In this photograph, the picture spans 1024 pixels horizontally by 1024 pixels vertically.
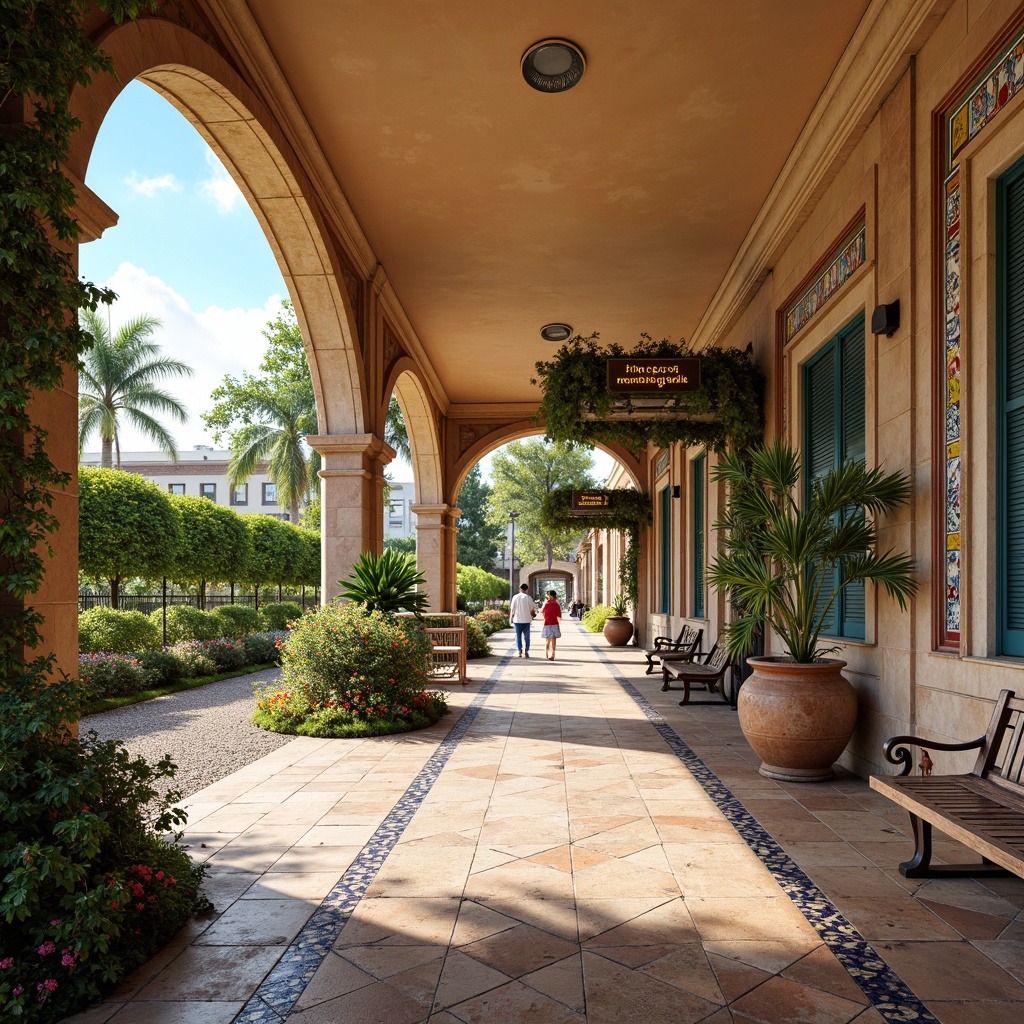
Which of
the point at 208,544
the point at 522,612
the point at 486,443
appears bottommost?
the point at 522,612

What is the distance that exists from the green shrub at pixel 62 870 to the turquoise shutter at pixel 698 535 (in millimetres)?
10453

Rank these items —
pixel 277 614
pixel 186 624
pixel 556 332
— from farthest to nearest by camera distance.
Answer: pixel 277 614, pixel 186 624, pixel 556 332

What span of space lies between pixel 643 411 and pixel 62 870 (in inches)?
289

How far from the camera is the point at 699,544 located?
13.1 m

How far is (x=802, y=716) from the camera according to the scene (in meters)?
5.44

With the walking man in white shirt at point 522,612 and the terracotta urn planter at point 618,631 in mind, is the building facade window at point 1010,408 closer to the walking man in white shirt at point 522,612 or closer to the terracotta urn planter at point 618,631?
the walking man in white shirt at point 522,612

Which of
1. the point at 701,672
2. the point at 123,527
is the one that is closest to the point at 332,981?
the point at 701,672

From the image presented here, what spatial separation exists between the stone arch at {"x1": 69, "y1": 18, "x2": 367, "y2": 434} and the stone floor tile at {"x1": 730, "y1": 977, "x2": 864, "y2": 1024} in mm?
3903

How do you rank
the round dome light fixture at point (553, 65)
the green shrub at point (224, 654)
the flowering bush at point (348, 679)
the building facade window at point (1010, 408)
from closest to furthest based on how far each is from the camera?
the building facade window at point (1010, 408), the round dome light fixture at point (553, 65), the flowering bush at point (348, 679), the green shrub at point (224, 654)

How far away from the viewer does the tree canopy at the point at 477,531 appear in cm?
5675

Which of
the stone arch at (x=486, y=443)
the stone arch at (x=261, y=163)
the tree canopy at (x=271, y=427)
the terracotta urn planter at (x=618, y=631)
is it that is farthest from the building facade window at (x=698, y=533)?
the tree canopy at (x=271, y=427)

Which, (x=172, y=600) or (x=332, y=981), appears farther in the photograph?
(x=172, y=600)

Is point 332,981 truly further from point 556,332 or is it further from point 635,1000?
point 556,332

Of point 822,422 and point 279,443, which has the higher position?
point 279,443
